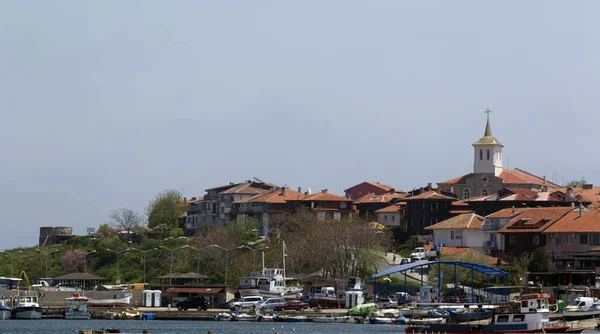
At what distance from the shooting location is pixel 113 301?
13125cm

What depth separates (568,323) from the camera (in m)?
95.4

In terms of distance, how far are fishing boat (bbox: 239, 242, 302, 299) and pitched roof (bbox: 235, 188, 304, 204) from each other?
38.4 metres

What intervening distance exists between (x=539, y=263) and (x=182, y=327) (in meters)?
37.6

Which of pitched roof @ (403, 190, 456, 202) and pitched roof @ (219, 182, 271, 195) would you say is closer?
pitched roof @ (403, 190, 456, 202)

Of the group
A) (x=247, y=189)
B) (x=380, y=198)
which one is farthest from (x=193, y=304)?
(x=247, y=189)

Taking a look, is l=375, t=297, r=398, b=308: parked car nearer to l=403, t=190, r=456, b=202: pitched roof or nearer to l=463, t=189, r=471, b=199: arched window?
l=403, t=190, r=456, b=202: pitched roof

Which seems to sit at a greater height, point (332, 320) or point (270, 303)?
point (270, 303)

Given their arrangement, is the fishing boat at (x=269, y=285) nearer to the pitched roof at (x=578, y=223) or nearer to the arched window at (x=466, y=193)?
the pitched roof at (x=578, y=223)

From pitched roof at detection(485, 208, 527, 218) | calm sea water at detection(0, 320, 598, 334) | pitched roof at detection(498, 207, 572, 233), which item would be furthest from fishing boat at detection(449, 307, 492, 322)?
pitched roof at detection(485, 208, 527, 218)

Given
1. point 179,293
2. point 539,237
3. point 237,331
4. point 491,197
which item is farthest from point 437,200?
point 237,331

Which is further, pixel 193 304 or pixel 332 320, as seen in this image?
pixel 193 304

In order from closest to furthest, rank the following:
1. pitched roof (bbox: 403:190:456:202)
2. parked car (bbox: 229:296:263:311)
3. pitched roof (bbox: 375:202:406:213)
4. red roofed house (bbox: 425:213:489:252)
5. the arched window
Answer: parked car (bbox: 229:296:263:311)
red roofed house (bbox: 425:213:489:252)
pitched roof (bbox: 403:190:456:202)
pitched roof (bbox: 375:202:406:213)
the arched window

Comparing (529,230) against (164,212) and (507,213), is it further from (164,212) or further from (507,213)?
(164,212)

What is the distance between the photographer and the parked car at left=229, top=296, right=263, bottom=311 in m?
122
